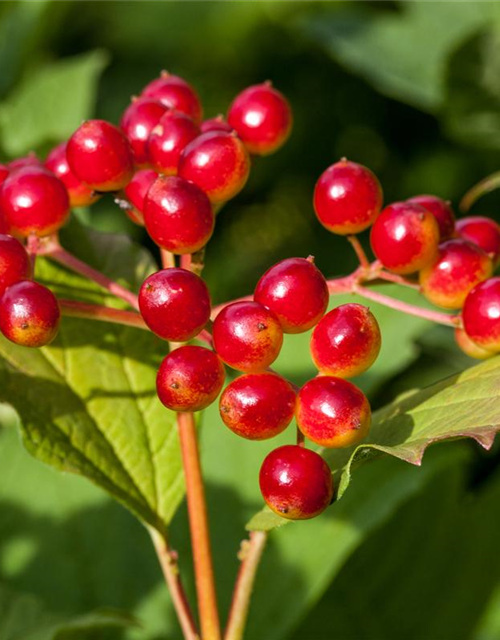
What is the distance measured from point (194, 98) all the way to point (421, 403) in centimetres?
57

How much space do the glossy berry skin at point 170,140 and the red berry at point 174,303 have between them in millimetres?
261

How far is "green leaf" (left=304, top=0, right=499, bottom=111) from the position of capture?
8.90 ft

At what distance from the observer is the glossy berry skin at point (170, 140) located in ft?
4.33

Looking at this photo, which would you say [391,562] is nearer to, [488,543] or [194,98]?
[488,543]

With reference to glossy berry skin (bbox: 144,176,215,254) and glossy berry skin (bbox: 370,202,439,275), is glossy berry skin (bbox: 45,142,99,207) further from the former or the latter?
glossy berry skin (bbox: 370,202,439,275)

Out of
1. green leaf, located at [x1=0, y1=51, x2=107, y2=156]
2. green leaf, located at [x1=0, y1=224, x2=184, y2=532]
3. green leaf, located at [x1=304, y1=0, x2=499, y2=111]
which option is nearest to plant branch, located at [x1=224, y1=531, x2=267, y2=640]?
green leaf, located at [x1=0, y1=224, x2=184, y2=532]

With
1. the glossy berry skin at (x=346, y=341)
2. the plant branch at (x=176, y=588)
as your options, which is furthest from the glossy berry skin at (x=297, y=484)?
the plant branch at (x=176, y=588)

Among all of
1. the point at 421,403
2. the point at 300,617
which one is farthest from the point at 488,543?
the point at 421,403

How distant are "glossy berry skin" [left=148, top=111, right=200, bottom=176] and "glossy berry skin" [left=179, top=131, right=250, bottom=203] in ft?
0.11

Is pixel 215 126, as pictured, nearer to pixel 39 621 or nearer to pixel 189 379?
pixel 189 379

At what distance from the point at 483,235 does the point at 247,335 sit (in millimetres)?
475

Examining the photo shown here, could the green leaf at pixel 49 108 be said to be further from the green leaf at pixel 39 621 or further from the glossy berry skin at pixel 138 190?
the green leaf at pixel 39 621

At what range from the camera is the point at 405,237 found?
4.14 ft

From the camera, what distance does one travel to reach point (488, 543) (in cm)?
208
